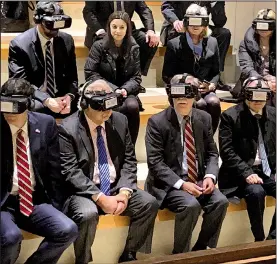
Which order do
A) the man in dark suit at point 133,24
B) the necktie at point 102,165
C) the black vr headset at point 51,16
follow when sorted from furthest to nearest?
the man in dark suit at point 133,24 → the black vr headset at point 51,16 → the necktie at point 102,165

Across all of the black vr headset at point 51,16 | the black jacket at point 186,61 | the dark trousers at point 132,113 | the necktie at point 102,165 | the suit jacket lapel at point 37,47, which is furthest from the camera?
the black jacket at point 186,61

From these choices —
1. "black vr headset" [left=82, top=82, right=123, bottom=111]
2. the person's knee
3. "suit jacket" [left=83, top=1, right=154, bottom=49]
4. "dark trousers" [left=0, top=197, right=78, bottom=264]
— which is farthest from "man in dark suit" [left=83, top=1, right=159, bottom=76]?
the person's knee

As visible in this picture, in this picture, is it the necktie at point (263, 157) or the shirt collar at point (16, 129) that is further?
the necktie at point (263, 157)

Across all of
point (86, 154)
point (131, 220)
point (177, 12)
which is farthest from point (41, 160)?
point (177, 12)

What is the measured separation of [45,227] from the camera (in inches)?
102

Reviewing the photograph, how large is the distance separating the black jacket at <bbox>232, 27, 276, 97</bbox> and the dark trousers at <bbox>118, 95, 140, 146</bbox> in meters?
0.69

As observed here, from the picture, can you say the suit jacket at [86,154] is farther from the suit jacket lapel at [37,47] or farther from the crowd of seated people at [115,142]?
the suit jacket lapel at [37,47]

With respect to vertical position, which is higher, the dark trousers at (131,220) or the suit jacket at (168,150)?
the suit jacket at (168,150)

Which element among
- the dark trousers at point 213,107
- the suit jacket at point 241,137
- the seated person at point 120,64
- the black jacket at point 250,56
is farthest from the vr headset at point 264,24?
the seated person at point 120,64

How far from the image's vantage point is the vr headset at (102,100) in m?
2.73

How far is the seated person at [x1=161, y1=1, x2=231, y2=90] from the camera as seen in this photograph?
388 centimetres

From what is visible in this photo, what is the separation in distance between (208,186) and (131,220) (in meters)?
0.40

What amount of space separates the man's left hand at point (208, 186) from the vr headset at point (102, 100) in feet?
1.93

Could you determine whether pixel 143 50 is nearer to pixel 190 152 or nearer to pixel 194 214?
pixel 190 152
